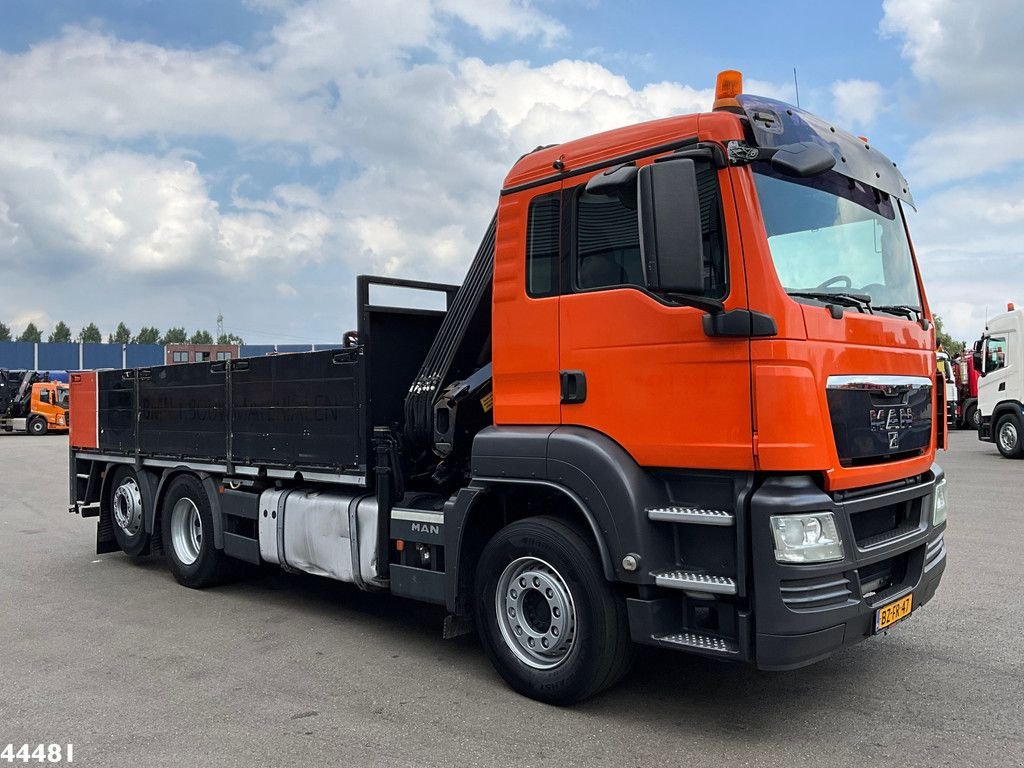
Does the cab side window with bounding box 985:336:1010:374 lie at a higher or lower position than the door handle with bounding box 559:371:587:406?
higher

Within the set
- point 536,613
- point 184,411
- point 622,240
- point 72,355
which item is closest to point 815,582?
point 536,613

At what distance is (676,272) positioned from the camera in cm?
385

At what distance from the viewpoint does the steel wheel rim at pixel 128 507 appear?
28.0 ft

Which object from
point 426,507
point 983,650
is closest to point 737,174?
point 426,507

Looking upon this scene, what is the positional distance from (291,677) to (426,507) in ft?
4.17

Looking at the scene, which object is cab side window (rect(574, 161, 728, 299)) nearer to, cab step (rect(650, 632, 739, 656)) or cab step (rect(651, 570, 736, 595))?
cab step (rect(651, 570, 736, 595))

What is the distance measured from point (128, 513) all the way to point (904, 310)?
24.2 ft

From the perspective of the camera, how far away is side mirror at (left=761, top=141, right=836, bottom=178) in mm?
4070

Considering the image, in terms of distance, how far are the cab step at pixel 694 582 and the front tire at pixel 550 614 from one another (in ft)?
1.15

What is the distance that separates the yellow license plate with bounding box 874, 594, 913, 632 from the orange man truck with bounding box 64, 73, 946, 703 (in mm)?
17

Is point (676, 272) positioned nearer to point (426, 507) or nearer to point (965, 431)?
point (426, 507)

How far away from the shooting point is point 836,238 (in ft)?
14.5

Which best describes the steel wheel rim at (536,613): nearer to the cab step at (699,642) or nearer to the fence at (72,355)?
the cab step at (699,642)

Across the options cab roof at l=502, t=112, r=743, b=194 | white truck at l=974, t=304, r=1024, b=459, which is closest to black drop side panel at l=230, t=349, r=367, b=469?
cab roof at l=502, t=112, r=743, b=194
